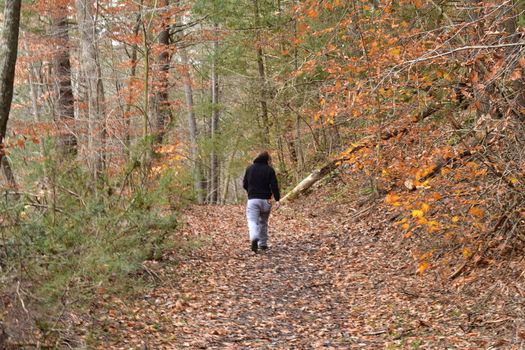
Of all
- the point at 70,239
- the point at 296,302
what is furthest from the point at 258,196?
the point at 70,239

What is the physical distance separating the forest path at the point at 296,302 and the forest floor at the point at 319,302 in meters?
0.02

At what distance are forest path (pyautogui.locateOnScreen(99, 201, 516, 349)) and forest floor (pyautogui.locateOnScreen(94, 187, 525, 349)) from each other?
2cm

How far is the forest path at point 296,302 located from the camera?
6.59m

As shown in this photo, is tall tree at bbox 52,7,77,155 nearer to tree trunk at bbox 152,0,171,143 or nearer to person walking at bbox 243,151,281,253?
tree trunk at bbox 152,0,171,143

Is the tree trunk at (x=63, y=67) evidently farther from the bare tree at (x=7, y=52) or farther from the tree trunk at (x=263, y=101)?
the bare tree at (x=7, y=52)

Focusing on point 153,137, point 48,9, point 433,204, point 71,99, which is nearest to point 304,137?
point 71,99

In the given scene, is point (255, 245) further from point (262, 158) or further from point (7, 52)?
point (7, 52)

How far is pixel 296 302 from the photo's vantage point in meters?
8.41

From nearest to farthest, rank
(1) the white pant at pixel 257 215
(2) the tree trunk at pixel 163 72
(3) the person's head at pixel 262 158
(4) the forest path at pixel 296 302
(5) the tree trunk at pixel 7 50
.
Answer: (4) the forest path at pixel 296 302
(5) the tree trunk at pixel 7 50
(1) the white pant at pixel 257 215
(3) the person's head at pixel 262 158
(2) the tree trunk at pixel 163 72

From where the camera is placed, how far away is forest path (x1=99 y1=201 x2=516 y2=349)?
6.59 metres

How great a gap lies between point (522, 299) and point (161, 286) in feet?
15.8

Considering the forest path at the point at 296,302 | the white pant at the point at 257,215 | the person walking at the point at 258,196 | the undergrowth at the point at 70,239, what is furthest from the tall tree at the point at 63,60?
the undergrowth at the point at 70,239

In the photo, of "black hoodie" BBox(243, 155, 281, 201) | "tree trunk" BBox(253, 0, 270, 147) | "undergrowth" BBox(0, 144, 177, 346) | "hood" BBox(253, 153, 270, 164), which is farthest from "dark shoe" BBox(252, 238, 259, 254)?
"tree trunk" BBox(253, 0, 270, 147)

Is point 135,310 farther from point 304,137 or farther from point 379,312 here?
point 304,137
